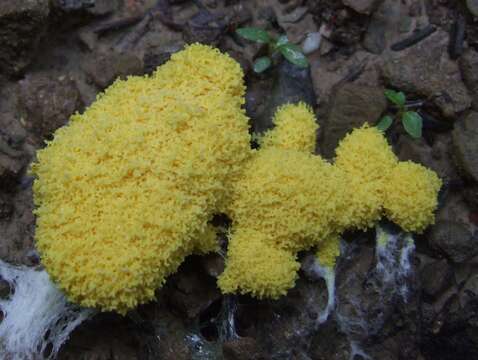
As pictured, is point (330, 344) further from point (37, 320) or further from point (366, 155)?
point (37, 320)

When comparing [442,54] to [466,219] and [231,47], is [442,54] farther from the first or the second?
[231,47]

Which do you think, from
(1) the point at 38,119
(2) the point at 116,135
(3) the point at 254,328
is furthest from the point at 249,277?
(1) the point at 38,119

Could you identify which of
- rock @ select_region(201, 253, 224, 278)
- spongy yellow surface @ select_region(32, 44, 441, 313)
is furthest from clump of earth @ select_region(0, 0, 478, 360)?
spongy yellow surface @ select_region(32, 44, 441, 313)

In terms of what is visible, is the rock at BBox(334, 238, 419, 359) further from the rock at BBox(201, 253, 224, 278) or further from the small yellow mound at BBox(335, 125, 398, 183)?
the rock at BBox(201, 253, 224, 278)

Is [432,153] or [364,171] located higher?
[364,171]

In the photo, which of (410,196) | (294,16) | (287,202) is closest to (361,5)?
(294,16)

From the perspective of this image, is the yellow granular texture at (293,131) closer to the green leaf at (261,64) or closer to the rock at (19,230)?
the green leaf at (261,64)
